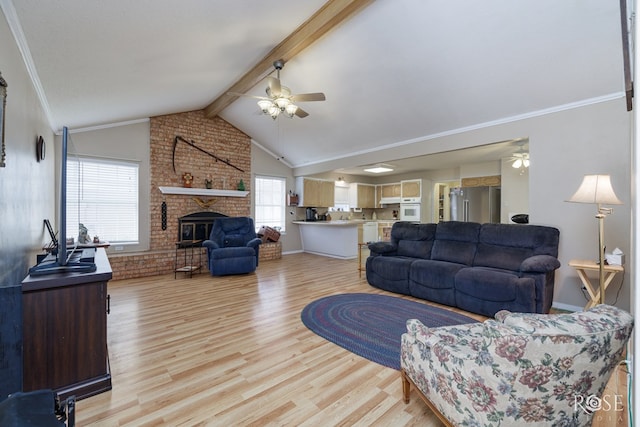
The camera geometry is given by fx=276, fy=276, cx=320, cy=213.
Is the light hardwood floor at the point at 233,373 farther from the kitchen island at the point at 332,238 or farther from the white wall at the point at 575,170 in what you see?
the kitchen island at the point at 332,238

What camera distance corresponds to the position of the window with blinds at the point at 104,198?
4.79 metres

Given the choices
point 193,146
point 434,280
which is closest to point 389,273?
point 434,280

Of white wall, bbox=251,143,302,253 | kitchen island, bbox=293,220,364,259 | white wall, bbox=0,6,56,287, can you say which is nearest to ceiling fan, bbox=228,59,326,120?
white wall, bbox=0,6,56,287

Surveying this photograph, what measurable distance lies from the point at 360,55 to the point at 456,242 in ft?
9.59

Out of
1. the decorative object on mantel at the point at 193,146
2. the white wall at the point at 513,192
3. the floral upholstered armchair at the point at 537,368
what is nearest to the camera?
the floral upholstered armchair at the point at 537,368

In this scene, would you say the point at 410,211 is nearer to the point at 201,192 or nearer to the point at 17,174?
the point at 201,192

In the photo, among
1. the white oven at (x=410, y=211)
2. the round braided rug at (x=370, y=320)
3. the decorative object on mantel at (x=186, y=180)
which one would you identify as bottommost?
the round braided rug at (x=370, y=320)

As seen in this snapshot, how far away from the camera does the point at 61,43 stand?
7.81 ft

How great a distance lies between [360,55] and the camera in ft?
11.6

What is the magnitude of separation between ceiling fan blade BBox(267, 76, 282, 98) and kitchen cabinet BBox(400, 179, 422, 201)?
555cm

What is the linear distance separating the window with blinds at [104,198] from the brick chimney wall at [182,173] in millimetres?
352

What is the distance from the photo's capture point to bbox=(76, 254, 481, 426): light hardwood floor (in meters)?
1.66

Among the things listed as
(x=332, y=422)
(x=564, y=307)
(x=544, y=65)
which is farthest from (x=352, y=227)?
(x=332, y=422)

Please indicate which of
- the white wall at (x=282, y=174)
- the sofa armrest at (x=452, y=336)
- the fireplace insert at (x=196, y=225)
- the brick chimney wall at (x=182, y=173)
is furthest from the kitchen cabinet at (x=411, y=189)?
the sofa armrest at (x=452, y=336)
